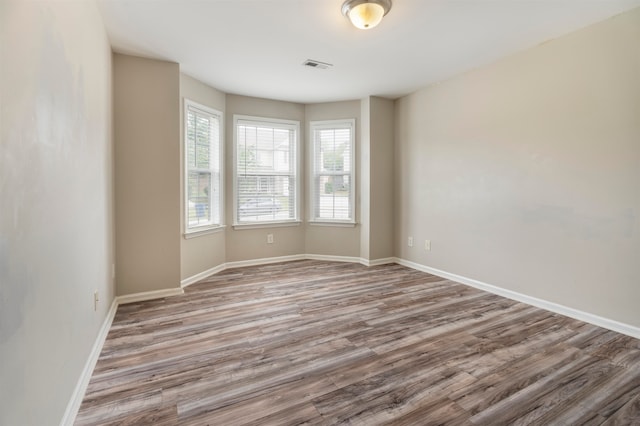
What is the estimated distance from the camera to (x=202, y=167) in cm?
398

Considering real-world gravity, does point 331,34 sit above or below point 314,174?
above

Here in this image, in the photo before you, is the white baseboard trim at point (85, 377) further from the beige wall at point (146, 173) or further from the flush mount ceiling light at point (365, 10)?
the flush mount ceiling light at point (365, 10)

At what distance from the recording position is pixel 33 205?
1211 mm

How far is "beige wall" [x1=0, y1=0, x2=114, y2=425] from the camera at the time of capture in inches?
40.3

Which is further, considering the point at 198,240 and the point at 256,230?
the point at 256,230

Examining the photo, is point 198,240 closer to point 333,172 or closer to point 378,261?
point 333,172

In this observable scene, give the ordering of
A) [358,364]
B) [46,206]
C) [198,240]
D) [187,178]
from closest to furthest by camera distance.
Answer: [46,206] < [358,364] < [187,178] < [198,240]

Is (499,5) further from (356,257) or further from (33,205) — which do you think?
(356,257)

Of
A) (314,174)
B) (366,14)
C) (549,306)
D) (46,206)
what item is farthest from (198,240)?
(549,306)

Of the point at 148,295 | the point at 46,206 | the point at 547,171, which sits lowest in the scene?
the point at 148,295

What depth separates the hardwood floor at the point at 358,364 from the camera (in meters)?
1.62

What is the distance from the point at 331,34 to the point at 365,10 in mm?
576

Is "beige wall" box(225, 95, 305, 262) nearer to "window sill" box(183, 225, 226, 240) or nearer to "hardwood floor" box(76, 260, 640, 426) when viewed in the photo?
"window sill" box(183, 225, 226, 240)

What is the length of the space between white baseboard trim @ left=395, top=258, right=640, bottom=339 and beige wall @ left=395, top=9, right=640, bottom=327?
5 cm
